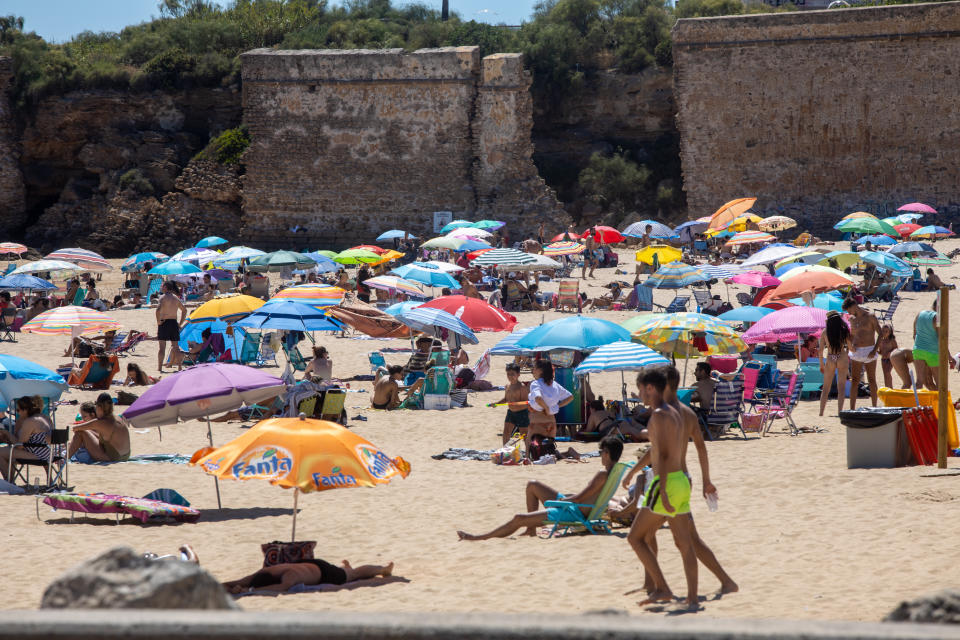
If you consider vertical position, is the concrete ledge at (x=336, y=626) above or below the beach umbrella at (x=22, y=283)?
below

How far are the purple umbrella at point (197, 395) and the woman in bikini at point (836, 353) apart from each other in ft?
17.1

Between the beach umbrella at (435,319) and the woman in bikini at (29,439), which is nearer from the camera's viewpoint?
the woman in bikini at (29,439)

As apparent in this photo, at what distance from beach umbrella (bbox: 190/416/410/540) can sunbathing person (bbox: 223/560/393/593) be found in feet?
0.87

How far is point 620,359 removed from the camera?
930 cm

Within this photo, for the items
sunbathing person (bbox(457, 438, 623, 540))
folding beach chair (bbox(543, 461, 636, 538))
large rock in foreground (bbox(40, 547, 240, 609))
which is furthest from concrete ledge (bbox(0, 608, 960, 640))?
folding beach chair (bbox(543, 461, 636, 538))

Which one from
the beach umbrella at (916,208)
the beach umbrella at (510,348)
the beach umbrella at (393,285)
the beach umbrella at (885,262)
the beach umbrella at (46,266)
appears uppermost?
the beach umbrella at (916,208)

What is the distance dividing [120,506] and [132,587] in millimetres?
4633

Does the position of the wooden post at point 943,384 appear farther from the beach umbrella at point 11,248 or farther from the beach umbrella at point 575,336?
the beach umbrella at point 11,248

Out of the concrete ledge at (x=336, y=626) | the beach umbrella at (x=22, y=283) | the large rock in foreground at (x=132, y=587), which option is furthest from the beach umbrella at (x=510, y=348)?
the beach umbrella at (x=22, y=283)

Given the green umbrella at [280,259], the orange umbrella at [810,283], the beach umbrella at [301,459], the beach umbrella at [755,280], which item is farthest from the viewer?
the green umbrella at [280,259]

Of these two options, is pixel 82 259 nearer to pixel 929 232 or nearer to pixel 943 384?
pixel 929 232

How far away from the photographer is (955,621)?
2.80 m

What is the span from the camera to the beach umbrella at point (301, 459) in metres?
6.02

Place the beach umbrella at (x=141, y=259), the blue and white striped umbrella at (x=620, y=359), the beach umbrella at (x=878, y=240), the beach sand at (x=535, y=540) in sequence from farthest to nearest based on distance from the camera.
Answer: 1. the beach umbrella at (x=141, y=259)
2. the beach umbrella at (x=878, y=240)
3. the blue and white striped umbrella at (x=620, y=359)
4. the beach sand at (x=535, y=540)
